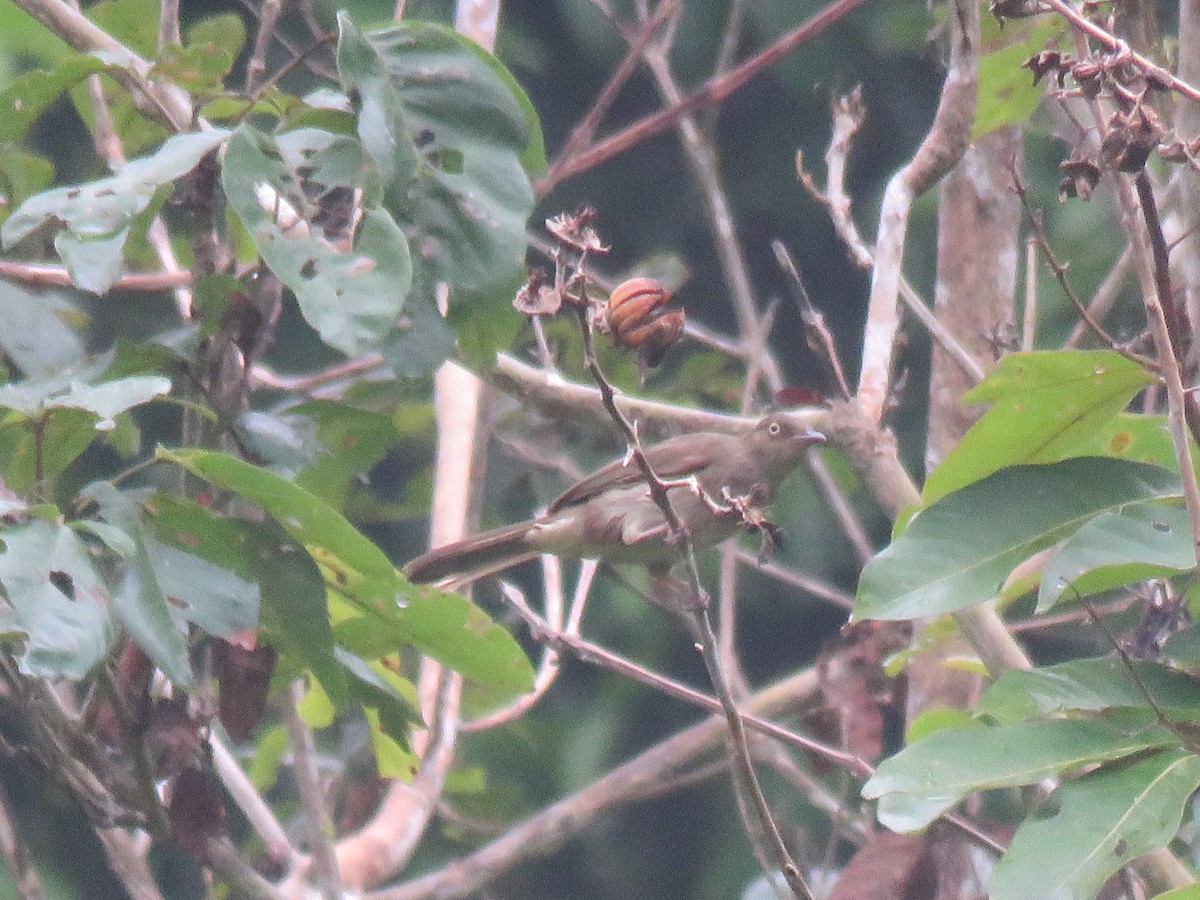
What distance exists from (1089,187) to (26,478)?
1.44 m

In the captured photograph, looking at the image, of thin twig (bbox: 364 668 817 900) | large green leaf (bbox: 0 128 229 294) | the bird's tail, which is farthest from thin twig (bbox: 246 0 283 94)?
thin twig (bbox: 364 668 817 900)

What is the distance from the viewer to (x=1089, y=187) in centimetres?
162

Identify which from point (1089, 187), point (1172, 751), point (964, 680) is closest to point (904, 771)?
point (1172, 751)

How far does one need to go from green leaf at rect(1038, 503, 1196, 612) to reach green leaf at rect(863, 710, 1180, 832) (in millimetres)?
150

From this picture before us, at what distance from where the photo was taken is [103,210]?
6.55ft

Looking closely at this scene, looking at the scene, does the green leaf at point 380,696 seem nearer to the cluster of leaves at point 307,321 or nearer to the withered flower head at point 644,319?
the cluster of leaves at point 307,321

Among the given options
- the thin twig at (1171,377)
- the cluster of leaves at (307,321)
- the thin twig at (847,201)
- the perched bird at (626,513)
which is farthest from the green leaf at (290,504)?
the perched bird at (626,513)

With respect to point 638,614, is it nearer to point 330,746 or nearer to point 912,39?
point 330,746

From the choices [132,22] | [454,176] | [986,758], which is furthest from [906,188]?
[132,22]

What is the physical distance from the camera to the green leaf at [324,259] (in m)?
1.95

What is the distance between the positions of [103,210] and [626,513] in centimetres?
201

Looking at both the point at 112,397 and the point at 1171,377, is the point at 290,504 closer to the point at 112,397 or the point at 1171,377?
the point at 112,397

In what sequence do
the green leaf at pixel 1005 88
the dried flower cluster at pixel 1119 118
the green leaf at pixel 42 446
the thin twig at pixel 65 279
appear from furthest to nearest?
the green leaf at pixel 1005 88 < the thin twig at pixel 65 279 < the green leaf at pixel 42 446 < the dried flower cluster at pixel 1119 118

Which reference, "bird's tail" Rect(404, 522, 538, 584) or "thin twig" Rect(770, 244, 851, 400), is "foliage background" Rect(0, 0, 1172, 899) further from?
"thin twig" Rect(770, 244, 851, 400)
